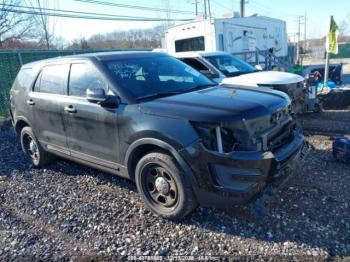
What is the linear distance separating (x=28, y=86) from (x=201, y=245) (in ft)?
12.6

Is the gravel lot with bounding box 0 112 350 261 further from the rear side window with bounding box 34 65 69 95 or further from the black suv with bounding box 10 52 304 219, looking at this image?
the rear side window with bounding box 34 65 69 95

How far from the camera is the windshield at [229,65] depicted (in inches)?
301

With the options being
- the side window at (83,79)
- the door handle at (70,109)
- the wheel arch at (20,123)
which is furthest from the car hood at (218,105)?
the wheel arch at (20,123)

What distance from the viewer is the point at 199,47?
14.4 metres

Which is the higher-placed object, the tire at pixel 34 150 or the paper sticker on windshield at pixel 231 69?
the paper sticker on windshield at pixel 231 69

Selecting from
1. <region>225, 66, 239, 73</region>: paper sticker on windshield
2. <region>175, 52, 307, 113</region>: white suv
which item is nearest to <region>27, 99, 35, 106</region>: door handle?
<region>175, 52, 307, 113</region>: white suv

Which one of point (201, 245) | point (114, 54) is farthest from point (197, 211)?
point (114, 54)

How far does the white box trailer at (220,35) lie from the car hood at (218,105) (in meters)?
10.4

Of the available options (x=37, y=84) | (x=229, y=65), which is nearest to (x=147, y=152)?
(x=37, y=84)

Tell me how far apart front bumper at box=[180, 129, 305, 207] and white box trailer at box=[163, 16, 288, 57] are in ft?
37.0

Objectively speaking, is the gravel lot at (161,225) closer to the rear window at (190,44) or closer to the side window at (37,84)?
the side window at (37,84)

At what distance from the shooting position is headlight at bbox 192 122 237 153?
3.02 metres

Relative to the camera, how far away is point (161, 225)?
11.4 feet

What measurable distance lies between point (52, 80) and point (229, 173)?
310cm
